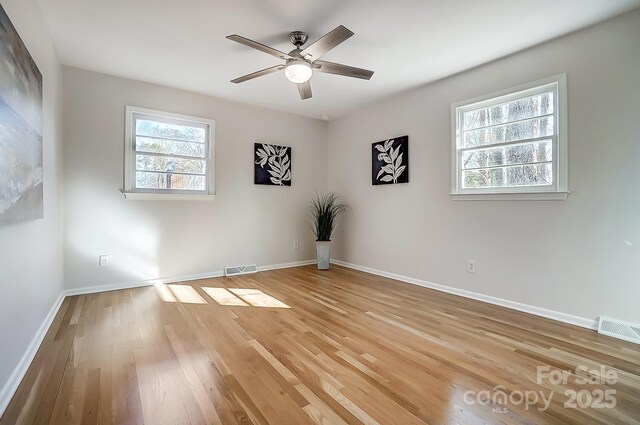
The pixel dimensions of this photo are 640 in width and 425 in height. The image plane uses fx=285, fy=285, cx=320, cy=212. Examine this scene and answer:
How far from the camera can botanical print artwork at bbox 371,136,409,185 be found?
3957mm

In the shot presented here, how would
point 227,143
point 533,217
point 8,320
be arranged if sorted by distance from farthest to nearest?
1. point 227,143
2. point 533,217
3. point 8,320

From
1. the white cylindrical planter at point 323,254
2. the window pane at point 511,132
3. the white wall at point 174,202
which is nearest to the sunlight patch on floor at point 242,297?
the white wall at point 174,202

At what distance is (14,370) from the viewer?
1648 mm

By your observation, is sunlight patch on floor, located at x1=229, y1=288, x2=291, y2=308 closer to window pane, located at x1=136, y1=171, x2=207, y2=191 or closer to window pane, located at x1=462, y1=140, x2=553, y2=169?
window pane, located at x1=136, y1=171, x2=207, y2=191

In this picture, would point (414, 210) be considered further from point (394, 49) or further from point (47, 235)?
point (47, 235)

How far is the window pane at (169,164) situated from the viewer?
3649 mm

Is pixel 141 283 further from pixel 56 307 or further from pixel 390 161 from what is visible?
pixel 390 161

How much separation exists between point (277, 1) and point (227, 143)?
7.97 ft

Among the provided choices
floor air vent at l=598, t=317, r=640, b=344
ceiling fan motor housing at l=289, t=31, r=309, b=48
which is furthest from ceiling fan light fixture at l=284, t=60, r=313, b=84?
floor air vent at l=598, t=317, r=640, b=344

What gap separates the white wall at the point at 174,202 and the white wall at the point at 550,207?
1638 mm

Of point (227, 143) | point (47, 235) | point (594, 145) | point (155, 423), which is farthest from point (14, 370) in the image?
point (594, 145)

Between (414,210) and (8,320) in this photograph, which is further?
(414,210)

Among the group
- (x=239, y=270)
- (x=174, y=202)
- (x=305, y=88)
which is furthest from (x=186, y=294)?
(x=305, y=88)

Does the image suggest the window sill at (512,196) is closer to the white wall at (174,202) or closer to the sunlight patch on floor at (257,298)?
the sunlight patch on floor at (257,298)
